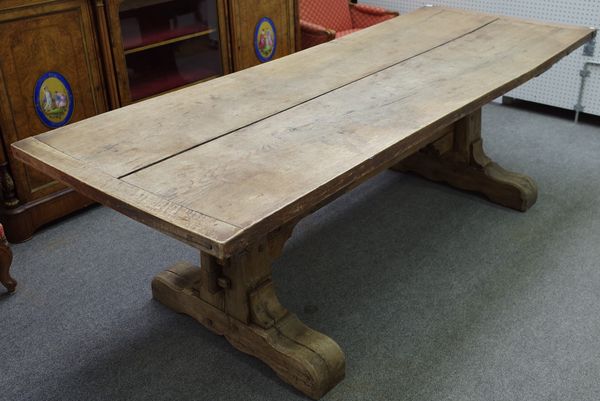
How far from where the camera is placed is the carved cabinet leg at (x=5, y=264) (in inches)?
92.9

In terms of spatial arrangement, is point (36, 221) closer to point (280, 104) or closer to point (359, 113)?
point (280, 104)

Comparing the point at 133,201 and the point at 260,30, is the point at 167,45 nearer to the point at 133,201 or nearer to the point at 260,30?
the point at 260,30

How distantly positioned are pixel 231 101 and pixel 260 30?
154 centimetres

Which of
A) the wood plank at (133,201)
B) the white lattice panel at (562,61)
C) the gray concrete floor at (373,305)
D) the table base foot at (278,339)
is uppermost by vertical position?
the wood plank at (133,201)

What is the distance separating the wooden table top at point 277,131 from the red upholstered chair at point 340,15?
1395 mm

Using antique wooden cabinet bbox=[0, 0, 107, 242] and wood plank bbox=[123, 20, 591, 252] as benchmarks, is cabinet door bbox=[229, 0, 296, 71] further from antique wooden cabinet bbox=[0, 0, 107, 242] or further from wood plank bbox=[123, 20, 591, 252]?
wood plank bbox=[123, 20, 591, 252]

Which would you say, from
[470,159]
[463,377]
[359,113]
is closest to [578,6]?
[470,159]

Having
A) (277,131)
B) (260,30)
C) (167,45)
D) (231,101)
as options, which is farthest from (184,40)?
(277,131)

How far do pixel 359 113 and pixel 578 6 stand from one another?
2.17 metres

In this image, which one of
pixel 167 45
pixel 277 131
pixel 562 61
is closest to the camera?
pixel 277 131

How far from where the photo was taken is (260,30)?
359cm

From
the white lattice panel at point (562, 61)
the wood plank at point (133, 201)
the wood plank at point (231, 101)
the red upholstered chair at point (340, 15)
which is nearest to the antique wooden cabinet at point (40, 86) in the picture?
the wood plank at point (231, 101)

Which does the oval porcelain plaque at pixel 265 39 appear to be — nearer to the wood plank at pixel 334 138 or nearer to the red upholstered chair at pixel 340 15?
the red upholstered chair at pixel 340 15

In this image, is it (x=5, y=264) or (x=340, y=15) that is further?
(x=340, y=15)
